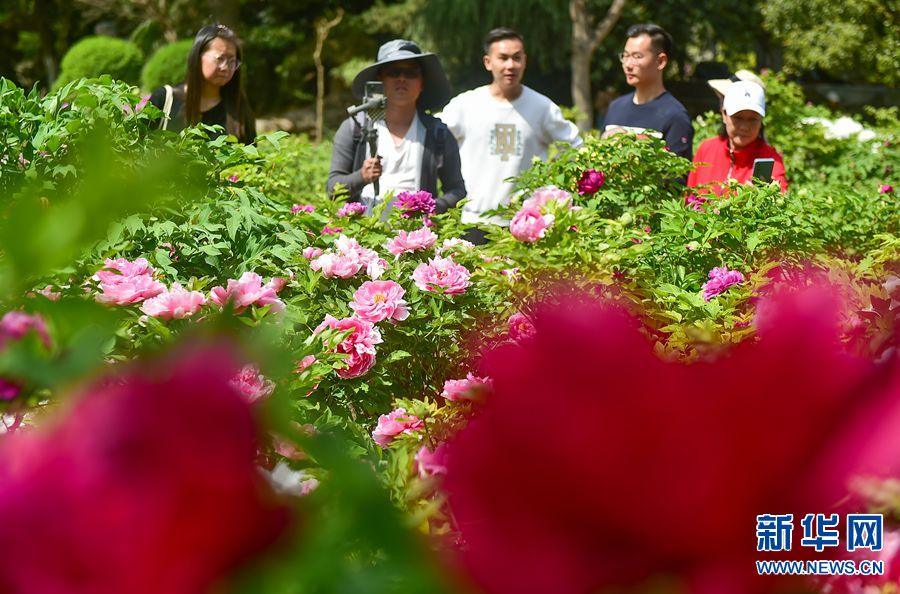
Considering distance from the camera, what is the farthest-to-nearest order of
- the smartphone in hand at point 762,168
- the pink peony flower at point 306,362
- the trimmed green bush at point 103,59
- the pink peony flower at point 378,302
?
the trimmed green bush at point 103,59 → the smartphone in hand at point 762,168 → the pink peony flower at point 378,302 → the pink peony flower at point 306,362

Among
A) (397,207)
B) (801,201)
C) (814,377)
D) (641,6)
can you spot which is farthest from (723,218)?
(641,6)

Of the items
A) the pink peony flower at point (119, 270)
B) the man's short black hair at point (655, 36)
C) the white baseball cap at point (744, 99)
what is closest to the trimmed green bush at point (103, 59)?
the man's short black hair at point (655, 36)

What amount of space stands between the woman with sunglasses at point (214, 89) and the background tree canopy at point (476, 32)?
14.5m

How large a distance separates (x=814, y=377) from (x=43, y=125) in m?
2.60

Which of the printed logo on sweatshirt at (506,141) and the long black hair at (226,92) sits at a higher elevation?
the long black hair at (226,92)

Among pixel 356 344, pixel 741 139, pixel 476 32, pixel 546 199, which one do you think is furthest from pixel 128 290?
pixel 476 32

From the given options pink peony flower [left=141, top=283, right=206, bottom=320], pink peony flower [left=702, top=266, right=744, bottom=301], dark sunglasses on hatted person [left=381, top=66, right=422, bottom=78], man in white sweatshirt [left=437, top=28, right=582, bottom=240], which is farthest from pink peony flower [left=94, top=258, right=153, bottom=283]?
man in white sweatshirt [left=437, top=28, right=582, bottom=240]

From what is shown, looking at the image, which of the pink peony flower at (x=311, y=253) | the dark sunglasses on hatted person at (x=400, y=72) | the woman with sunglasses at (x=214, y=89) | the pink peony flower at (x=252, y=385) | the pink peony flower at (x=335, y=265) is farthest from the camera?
the dark sunglasses on hatted person at (x=400, y=72)

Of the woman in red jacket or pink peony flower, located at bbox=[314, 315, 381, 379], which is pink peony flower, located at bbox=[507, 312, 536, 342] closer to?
pink peony flower, located at bbox=[314, 315, 381, 379]

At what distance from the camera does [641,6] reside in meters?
20.2

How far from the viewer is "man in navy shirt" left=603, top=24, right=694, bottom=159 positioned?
16.9 ft

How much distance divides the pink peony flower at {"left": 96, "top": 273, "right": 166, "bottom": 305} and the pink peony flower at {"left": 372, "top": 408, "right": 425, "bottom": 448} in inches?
20.3

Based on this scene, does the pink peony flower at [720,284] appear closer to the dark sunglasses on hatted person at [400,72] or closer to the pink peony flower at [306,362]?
the pink peony flower at [306,362]

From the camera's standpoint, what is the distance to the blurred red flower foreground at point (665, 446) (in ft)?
1.05
